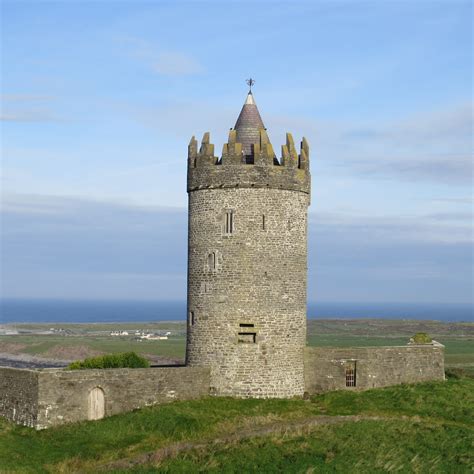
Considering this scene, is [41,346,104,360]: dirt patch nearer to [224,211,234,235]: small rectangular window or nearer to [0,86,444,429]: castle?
[0,86,444,429]: castle

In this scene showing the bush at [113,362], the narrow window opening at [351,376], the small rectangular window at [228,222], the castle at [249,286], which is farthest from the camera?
the bush at [113,362]

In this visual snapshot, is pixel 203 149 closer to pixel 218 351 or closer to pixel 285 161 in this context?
pixel 285 161

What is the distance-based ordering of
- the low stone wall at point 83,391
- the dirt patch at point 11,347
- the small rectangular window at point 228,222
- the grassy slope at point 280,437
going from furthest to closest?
1. the dirt patch at point 11,347
2. the small rectangular window at point 228,222
3. the low stone wall at point 83,391
4. the grassy slope at point 280,437

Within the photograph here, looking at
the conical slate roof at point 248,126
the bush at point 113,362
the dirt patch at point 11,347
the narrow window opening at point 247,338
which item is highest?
the conical slate roof at point 248,126

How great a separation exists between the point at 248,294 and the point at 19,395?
915cm

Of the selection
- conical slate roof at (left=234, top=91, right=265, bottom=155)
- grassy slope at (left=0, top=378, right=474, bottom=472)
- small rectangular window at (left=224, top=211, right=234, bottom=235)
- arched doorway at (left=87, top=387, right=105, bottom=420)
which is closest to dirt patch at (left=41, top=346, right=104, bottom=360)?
small rectangular window at (left=224, top=211, right=234, bottom=235)

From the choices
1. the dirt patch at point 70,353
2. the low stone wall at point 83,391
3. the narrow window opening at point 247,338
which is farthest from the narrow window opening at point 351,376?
the dirt patch at point 70,353

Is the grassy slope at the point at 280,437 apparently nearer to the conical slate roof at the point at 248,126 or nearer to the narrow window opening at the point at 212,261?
the narrow window opening at the point at 212,261

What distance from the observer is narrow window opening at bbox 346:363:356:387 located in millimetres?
33062

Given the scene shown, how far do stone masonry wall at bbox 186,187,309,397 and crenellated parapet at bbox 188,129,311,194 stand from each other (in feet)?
1.16

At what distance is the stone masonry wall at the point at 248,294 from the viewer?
3141 cm

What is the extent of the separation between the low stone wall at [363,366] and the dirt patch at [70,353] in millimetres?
52831

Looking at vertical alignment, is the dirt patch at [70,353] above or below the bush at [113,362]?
below

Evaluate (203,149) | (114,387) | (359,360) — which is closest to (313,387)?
(359,360)
